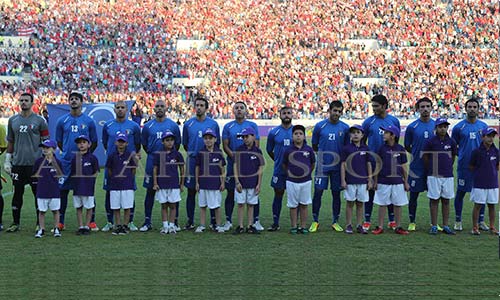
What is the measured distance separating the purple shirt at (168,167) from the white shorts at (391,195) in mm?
2763

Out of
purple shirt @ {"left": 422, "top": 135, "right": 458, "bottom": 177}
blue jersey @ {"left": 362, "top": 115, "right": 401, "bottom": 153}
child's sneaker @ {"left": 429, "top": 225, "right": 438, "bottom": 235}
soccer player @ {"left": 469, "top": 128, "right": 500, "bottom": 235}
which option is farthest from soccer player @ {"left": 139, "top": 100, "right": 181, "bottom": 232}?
soccer player @ {"left": 469, "top": 128, "right": 500, "bottom": 235}

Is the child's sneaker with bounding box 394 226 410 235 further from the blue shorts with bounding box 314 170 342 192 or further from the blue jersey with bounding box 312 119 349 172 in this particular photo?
the blue jersey with bounding box 312 119 349 172

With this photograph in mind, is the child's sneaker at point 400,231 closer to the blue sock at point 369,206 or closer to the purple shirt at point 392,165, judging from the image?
the blue sock at point 369,206

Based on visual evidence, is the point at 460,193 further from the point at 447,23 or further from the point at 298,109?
the point at 447,23

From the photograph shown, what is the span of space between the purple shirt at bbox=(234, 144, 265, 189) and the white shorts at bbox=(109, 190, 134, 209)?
5.05 ft

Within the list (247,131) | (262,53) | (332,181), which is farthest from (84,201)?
(262,53)

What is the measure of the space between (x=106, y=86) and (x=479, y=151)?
32.5m

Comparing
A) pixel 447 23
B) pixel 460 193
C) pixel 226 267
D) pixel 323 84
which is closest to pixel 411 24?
pixel 447 23

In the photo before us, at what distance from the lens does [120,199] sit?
981 cm

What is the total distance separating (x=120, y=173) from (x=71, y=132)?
0.94 metres

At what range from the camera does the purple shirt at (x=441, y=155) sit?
389 inches

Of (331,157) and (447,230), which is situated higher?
(331,157)

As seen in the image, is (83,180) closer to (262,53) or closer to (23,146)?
(23,146)

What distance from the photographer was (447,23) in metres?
45.2
